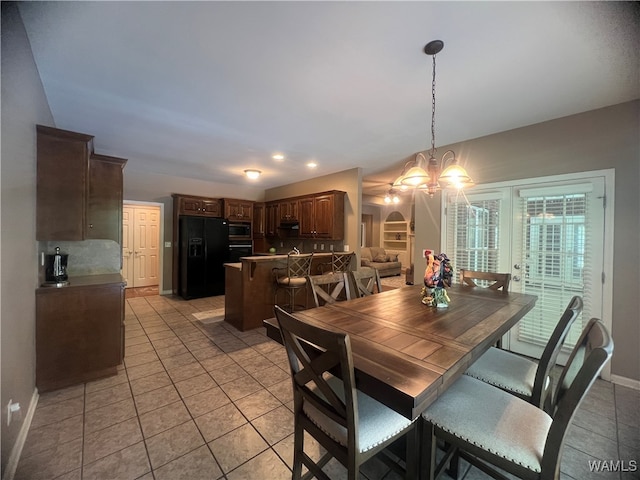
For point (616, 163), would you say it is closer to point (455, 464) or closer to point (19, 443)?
point (455, 464)

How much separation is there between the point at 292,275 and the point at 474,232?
252 cm

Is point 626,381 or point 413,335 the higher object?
point 413,335

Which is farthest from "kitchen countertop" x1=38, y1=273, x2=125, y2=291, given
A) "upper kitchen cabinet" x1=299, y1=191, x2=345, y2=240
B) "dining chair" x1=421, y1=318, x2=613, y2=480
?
"upper kitchen cabinet" x1=299, y1=191, x2=345, y2=240

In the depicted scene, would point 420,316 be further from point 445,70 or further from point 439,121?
point 439,121

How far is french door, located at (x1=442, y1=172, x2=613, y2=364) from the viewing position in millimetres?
2518

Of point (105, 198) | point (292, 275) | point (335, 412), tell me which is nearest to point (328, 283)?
point (335, 412)

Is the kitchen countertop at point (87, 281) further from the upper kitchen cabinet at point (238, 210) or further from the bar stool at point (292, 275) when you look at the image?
the upper kitchen cabinet at point (238, 210)

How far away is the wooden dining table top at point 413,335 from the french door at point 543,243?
3.03ft

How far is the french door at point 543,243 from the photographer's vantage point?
2.52m

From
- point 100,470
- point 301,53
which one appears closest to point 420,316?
point 301,53

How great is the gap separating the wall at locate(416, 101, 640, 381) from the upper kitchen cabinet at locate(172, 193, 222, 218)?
5560mm

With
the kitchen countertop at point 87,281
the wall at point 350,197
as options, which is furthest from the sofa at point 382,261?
the kitchen countertop at point 87,281

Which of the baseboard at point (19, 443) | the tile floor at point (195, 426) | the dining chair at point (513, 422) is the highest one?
the dining chair at point (513, 422)

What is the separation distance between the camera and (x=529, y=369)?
62.8 inches
